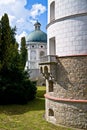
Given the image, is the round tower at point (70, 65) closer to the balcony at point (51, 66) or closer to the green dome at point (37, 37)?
the balcony at point (51, 66)

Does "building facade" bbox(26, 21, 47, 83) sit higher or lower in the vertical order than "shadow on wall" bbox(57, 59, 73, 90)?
higher

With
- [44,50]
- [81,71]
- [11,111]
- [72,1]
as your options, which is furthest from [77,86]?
[44,50]

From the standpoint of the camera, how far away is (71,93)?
16594 mm

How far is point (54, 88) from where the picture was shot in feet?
58.1

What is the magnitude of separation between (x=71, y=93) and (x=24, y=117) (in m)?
5.63

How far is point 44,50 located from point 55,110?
44.0 meters

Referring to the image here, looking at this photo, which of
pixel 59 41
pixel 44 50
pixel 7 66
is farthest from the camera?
pixel 44 50

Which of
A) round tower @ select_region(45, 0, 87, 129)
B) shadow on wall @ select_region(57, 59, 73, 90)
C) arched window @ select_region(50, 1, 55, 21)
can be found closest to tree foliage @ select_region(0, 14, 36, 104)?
round tower @ select_region(45, 0, 87, 129)

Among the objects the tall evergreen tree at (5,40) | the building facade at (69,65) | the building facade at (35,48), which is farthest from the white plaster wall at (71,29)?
the building facade at (35,48)

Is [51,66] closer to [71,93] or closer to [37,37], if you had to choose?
[71,93]

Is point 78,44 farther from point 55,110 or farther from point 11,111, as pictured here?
point 11,111

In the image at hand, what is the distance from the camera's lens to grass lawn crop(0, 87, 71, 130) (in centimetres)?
1722

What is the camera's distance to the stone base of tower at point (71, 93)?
16188mm

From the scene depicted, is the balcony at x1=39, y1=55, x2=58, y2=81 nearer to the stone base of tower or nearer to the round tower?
the round tower
